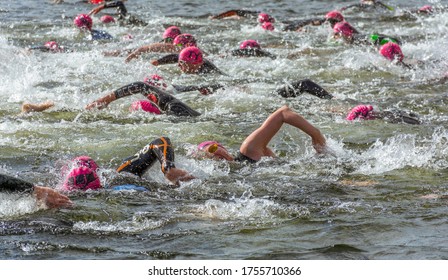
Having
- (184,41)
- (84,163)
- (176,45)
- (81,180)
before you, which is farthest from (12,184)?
(176,45)

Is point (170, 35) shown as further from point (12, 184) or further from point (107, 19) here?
point (12, 184)

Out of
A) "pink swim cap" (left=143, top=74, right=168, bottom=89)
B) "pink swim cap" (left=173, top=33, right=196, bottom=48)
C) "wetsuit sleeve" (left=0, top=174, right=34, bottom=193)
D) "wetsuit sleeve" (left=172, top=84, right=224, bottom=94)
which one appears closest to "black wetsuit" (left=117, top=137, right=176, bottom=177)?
"wetsuit sleeve" (left=0, top=174, right=34, bottom=193)

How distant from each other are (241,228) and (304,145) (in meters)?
3.48

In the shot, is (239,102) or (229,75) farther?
(229,75)

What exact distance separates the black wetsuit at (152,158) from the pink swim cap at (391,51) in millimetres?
8554

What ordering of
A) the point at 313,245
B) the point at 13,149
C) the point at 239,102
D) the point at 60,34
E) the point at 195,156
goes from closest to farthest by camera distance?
the point at 313,245 < the point at 195,156 < the point at 13,149 < the point at 239,102 < the point at 60,34

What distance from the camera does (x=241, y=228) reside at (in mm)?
7734

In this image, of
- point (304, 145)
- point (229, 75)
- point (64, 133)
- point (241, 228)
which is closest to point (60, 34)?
point (229, 75)

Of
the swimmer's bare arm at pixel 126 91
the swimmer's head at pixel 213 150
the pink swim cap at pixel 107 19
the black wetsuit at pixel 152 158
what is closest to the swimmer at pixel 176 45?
the swimmer's bare arm at pixel 126 91

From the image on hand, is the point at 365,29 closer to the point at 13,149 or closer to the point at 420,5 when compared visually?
the point at 420,5

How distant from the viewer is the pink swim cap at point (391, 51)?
54.7 ft

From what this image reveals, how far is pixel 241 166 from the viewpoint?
1000 cm

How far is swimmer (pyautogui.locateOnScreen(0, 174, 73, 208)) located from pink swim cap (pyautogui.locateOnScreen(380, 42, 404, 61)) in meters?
10.0

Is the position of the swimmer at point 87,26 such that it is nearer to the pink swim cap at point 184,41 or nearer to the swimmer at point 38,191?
the pink swim cap at point 184,41
